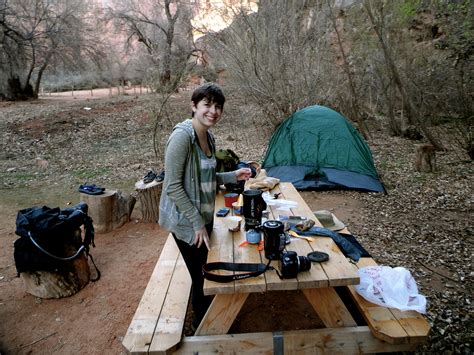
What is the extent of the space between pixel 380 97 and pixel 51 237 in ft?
31.1

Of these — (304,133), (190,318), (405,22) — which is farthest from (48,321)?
(405,22)

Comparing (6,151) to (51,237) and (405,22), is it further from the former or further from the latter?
(405,22)

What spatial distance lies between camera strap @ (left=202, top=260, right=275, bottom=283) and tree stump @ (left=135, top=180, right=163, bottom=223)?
9.27 ft

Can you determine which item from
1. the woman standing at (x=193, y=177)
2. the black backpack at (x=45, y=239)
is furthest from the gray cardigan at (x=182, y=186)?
the black backpack at (x=45, y=239)

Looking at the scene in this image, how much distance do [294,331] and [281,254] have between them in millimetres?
545

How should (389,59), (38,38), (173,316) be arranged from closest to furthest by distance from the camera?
1. (173,316)
2. (389,59)
3. (38,38)

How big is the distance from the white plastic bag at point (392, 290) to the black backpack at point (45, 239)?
8.08 feet

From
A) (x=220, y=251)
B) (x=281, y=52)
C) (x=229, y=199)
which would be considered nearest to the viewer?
(x=220, y=251)

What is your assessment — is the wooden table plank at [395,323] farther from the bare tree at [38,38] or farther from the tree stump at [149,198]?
the bare tree at [38,38]

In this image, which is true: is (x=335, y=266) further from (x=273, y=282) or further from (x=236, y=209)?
(x=236, y=209)

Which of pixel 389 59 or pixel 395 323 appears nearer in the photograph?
pixel 395 323

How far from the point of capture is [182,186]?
6.73ft

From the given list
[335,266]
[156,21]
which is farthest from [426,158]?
[156,21]

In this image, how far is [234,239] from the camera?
2320 millimetres
